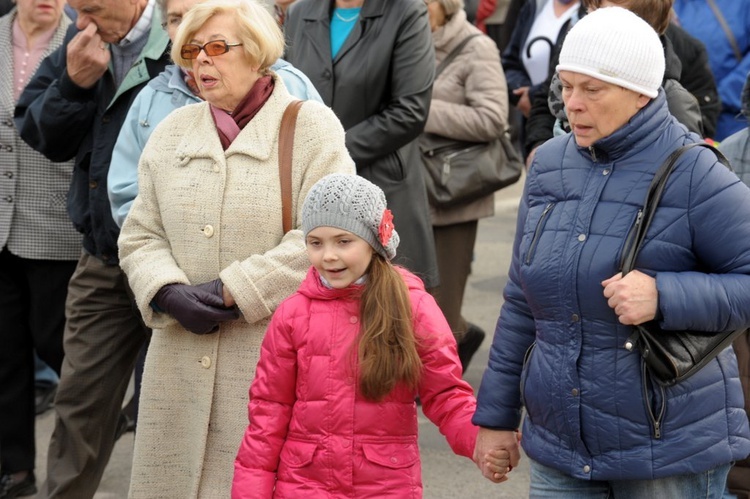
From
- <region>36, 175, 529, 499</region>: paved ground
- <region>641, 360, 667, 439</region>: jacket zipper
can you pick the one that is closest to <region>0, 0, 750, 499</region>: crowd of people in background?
<region>641, 360, 667, 439</region>: jacket zipper

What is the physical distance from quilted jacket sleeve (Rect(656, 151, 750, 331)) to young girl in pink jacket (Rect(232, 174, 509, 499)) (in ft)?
2.56

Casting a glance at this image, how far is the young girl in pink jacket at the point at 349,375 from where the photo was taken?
3713mm

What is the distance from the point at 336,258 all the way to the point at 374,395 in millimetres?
393

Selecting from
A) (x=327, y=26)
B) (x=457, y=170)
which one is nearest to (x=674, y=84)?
(x=327, y=26)

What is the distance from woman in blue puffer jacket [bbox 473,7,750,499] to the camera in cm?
325

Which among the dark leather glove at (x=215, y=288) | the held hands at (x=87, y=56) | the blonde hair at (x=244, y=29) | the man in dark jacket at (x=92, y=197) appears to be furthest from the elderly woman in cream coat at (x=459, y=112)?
the dark leather glove at (x=215, y=288)

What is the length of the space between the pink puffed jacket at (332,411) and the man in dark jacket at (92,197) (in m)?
1.55

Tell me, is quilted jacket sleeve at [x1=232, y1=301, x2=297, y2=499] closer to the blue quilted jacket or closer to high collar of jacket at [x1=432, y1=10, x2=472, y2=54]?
the blue quilted jacket

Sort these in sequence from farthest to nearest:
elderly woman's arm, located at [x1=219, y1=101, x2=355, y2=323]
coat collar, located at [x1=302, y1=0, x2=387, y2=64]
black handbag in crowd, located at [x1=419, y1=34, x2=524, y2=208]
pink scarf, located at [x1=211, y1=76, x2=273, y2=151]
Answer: black handbag in crowd, located at [x1=419, y1=34, x2=524, y2=208] < coat collar, located at [x1=302, y1=0, x2=387, y2=64] < pink scarf, located at [x1=211, y1=76, x2=273, y2=151] < elderly woman's arm, located at [x1=219, y1=101, x2=355, y2=323]

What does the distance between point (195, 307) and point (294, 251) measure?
353 mm

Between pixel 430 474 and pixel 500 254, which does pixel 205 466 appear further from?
pixel 500 254

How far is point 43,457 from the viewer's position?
6566 millimetres

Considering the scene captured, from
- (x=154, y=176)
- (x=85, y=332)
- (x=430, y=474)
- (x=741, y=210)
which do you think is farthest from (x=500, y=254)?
(x=741, y=210)

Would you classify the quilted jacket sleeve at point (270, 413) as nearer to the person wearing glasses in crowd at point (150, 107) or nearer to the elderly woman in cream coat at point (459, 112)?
the person wearing glasses in crowd at point (150, 107)
